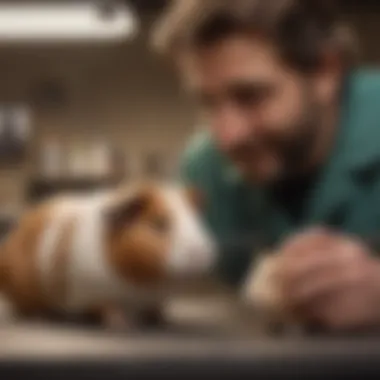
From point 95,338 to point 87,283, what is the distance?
0.07m

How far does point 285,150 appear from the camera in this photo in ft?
2.01

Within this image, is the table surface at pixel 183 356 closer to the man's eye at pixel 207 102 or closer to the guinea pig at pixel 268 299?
the guinea pig at pixel 268 299

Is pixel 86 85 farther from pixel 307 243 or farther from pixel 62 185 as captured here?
pixel 307 243

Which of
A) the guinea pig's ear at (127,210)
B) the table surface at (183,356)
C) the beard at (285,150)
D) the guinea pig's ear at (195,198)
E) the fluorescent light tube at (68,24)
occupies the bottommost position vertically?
the table surface at (183,356)

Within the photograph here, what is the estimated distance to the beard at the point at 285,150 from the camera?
23.9 inches

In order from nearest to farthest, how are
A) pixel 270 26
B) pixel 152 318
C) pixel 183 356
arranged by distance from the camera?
pixel 183 356 < pixel 152 318 < pixel 270 26

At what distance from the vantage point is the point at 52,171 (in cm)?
62

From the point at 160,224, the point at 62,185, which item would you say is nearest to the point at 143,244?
the point at 160,224

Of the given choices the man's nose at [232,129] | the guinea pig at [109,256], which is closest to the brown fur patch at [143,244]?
the guinea pig at [109,256]

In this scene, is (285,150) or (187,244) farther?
(285,150)

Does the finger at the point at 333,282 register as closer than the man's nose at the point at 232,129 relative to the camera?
Yes

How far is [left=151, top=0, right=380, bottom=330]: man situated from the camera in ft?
1.94

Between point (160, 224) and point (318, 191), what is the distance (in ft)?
0.51

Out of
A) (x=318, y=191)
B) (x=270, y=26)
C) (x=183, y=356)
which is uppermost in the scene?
(x=270, y=26)
